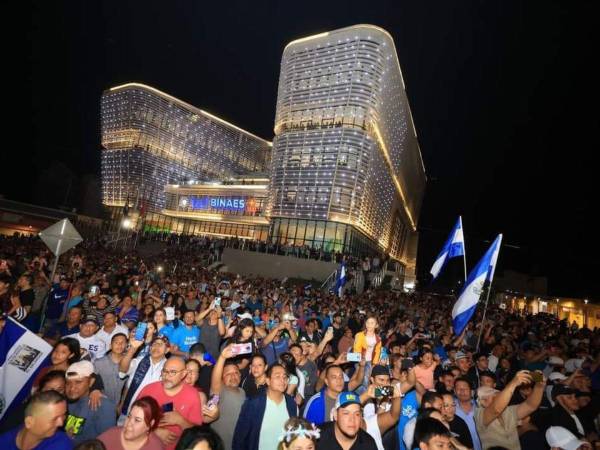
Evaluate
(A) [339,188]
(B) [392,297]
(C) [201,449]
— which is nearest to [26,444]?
(C) [201,449]

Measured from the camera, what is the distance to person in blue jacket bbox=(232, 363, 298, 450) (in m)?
3.57

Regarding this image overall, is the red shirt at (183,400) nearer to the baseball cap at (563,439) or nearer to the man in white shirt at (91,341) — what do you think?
the man in white shirt at (91,341)

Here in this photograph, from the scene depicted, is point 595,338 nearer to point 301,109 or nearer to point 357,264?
point 357,264

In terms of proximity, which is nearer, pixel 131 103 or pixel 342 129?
pixel 342 129

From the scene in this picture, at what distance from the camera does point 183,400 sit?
3590 millimetres

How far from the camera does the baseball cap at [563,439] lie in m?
3.55

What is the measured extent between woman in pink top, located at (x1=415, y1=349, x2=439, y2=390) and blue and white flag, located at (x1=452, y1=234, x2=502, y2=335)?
130 inches

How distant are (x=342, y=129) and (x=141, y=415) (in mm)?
42072

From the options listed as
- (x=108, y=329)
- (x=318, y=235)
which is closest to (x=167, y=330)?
(x=108, y=329)

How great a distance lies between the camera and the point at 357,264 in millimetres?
29031

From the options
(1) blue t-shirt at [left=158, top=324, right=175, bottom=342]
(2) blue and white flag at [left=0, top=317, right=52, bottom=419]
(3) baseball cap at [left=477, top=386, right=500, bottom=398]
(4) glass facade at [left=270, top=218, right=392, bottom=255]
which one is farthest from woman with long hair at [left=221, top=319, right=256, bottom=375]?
(4) glass facade at [left=270, top=218, right=392, bottom=255]

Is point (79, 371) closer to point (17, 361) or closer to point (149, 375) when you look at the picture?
point (17, 361)

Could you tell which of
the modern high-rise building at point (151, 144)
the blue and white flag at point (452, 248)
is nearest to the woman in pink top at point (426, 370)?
the blue and white flag at point (452, 248)

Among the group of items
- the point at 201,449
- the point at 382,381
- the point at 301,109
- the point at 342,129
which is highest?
the point at 301,109
